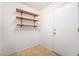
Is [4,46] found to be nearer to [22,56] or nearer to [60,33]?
[22,56]

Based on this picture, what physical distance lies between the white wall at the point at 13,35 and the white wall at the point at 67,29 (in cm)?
39

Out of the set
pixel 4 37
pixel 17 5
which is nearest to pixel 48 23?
pixel 17 5

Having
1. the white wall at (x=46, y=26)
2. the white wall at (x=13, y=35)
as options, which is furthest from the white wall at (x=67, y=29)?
the white wall at (x=13, y=35)

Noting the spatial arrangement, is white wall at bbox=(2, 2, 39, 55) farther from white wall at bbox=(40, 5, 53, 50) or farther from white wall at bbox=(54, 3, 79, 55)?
white wall at bbox=(54, 3, 79, 55)

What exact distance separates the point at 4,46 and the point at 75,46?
1.17 meters

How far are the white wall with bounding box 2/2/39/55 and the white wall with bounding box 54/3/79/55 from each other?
1.29 feet

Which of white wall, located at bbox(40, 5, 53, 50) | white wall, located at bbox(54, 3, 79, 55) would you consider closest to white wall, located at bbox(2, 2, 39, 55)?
white wall, located at bbox(40, 5, 53, 50)

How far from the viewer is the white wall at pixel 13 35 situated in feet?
4.64

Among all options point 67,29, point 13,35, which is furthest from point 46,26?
point 13,35

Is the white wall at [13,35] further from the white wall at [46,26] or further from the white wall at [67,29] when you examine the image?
the white wall at [67,29]

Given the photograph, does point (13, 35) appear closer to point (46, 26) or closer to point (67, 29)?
point (46, 26)

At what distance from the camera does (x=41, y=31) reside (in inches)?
61.0

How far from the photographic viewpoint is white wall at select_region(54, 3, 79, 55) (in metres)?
1.53

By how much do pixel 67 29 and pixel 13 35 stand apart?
913 millimetres
